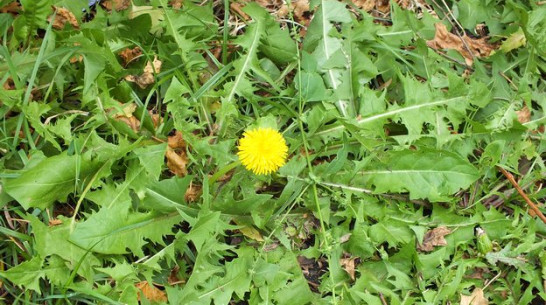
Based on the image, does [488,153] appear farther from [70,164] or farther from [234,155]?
[70,164]

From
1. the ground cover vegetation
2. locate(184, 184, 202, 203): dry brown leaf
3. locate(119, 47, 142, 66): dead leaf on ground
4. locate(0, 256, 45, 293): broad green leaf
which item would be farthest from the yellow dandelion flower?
locate(0, 256, 45, 293): broad green leaf

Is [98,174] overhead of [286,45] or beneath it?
beneath

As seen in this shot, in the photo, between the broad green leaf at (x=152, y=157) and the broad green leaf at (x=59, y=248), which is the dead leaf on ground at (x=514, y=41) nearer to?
the broad green leaf at (x=152, y=157)

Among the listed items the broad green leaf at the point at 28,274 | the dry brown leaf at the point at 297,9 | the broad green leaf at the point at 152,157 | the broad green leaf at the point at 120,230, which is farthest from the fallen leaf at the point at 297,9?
the broad green leaf at the point at 28,274

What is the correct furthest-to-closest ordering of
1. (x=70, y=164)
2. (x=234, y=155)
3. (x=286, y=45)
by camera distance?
(x=286, y=45) < (x=234, y=155) < (x=70, y=164)

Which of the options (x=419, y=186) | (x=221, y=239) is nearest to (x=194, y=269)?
(x=221, y=239)

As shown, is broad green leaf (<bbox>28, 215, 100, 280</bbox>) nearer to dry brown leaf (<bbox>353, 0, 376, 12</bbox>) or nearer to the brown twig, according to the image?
dry brown leaf (<bbox>353, 0, 376, 12</bbox>)

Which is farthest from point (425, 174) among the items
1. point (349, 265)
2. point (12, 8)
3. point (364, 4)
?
point (12, 8)

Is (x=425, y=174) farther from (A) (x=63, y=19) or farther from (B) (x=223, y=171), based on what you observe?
(A) (x=63, y=19)
